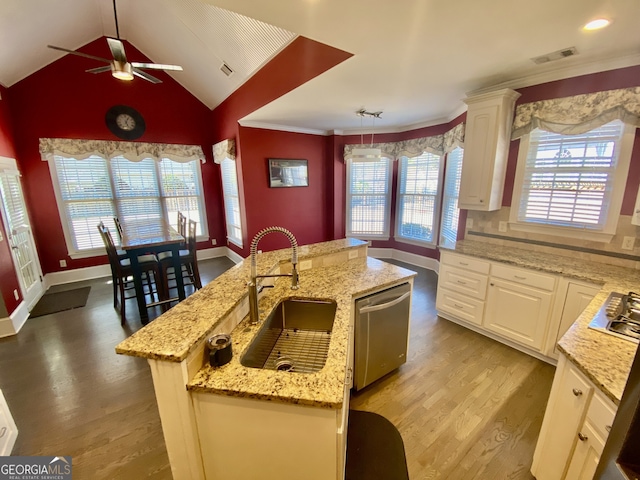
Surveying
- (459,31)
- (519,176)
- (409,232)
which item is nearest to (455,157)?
(519,176)

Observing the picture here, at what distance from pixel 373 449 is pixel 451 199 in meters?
3.49

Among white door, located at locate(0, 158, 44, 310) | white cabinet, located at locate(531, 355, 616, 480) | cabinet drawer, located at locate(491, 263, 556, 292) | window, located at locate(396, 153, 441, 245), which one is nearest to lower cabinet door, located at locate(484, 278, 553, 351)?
cabinet drawer, located at locate(491, 263, 556, 292)

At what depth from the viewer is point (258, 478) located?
1077 millimetres

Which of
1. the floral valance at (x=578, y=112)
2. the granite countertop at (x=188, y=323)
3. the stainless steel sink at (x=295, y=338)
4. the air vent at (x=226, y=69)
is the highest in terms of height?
the air vent at (x=226, y=69)

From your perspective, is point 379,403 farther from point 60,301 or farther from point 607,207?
point 60,301

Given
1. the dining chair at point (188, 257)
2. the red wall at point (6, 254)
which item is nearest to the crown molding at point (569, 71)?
the dining chair at point (188, 257)

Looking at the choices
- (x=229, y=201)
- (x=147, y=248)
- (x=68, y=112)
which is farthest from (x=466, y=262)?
(x=68, y=112)

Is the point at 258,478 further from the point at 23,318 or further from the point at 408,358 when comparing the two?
the point at 23,318

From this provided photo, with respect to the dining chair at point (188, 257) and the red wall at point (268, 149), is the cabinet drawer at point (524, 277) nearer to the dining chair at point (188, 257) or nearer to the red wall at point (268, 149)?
the red wall at point (268, 149)

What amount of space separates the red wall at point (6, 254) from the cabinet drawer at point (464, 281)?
4.72 metres

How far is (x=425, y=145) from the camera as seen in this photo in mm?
4223

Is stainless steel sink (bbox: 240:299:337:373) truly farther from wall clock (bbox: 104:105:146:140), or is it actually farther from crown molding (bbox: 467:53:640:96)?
wall clock (bbox: 104:105:146:140)

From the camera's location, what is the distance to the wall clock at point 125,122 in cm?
429

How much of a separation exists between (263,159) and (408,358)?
3.53 meters
